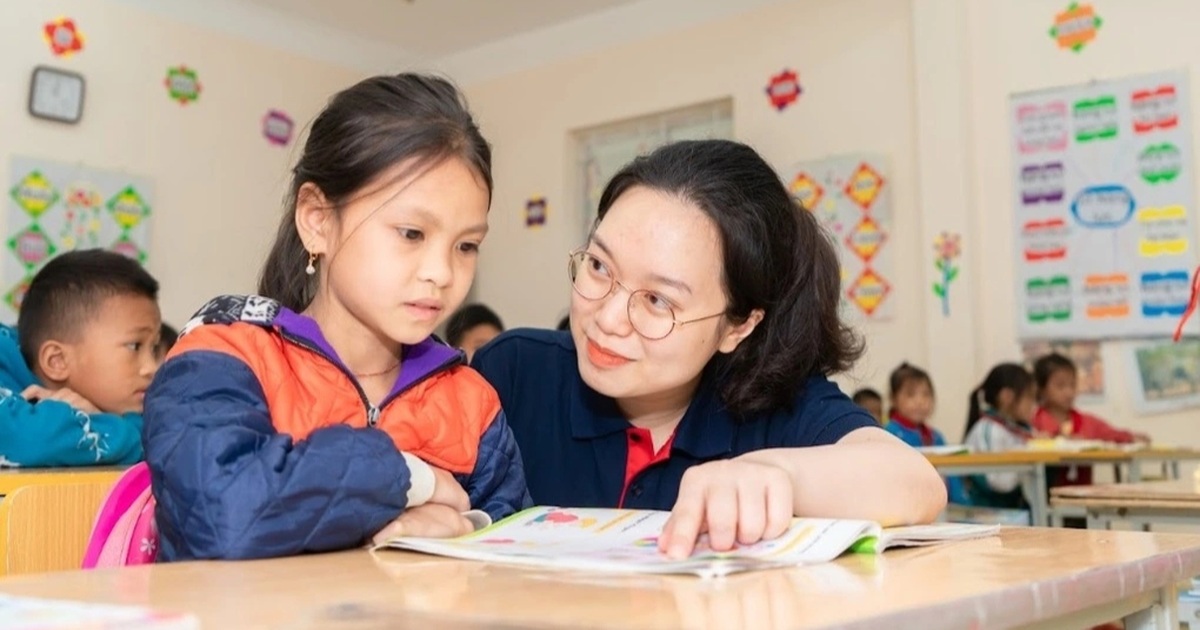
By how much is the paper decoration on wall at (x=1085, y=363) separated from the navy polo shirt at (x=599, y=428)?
374 centimetres

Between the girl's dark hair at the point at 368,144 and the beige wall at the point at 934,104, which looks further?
the beige wall at the point at 934,104

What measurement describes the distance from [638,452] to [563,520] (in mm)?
478

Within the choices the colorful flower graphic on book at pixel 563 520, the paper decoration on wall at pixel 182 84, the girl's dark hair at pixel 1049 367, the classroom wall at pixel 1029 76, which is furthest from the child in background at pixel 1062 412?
the paper decoration on wall at pixel 182 84

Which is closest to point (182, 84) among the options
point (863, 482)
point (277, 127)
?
point (277, 127)

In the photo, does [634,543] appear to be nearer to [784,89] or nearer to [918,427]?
[918,427]

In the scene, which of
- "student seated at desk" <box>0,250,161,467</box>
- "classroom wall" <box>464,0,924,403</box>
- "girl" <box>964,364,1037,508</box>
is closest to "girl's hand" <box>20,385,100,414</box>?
"student seated at desk" <box>0,250,161,467</box>

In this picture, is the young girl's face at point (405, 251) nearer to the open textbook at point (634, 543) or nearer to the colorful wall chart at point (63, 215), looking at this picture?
the open textbook at point (634, 543)

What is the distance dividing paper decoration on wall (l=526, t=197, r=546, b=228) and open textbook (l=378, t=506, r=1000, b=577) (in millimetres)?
5414

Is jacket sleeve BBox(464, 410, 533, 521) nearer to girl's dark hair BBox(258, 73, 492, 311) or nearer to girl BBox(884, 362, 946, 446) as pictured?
girl's dark hair BBox(258, 73, 492, 311)

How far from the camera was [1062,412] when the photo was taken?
4.66m

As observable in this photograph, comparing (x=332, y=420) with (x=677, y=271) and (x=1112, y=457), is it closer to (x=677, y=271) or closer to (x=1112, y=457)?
(x=677, y=271)

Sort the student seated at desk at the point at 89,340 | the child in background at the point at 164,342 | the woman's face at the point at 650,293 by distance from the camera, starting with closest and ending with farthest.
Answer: the woman's face at the point at 650,293
the student seated at desk at the point at 89,340
the child in background at the point at 164,342

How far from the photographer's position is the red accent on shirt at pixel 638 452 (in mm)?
1471

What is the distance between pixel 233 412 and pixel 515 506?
38cm
